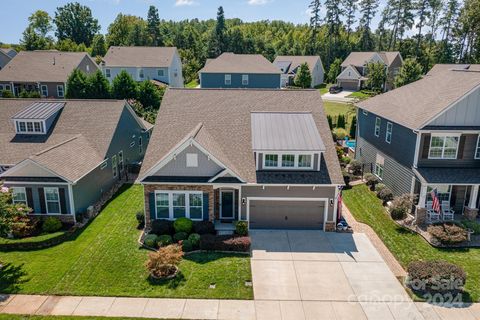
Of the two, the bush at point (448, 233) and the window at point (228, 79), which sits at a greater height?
the window at point (228, 79)

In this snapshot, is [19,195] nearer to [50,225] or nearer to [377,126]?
[50,225]

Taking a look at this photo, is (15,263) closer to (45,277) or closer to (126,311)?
(45,277)

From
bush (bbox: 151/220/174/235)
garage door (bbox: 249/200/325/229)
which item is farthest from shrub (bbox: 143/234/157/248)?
garage door (bbox: 249/200/325/229)

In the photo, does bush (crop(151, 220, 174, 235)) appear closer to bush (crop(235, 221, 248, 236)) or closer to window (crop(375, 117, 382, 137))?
bush (crop(235, 221, 248, 236))

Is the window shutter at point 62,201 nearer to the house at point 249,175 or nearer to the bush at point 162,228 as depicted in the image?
the house at point 249,175

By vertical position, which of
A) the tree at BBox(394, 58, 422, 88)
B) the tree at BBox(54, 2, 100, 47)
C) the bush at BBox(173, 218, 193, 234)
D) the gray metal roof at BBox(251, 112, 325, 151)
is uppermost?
the tree at BBox(54, 2, 100, 47)

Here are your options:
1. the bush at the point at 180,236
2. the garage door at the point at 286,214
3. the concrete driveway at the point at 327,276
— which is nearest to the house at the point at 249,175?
the garage door at the point at 286,214
